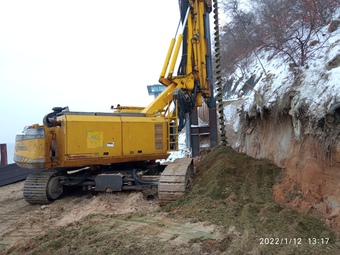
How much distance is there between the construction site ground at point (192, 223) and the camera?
406cm

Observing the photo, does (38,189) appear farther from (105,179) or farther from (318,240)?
(318,240)

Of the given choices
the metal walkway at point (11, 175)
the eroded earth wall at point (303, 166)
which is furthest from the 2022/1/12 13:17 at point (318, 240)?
the metal walkway at point (11, 175)

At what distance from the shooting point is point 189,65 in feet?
29.5

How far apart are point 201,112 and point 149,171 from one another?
10641 mm

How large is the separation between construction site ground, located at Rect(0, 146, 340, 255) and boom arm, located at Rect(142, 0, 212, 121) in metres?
2.09

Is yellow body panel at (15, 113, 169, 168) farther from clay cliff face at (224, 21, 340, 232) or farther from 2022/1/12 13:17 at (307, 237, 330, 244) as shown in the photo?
2022/1/12 13:17 at (307, 237, 330, 244)

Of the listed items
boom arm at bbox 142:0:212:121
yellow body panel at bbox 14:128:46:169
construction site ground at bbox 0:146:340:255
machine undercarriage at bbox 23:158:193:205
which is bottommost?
construction site ground at bbox 0:146:340:255

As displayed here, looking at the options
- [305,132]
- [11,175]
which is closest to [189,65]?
[305,132]

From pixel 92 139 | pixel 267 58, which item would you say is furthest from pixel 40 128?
pixel 267 58

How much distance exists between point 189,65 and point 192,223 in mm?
5061

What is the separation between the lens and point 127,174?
7.91 metres

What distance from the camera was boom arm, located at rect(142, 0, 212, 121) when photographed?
879 cm

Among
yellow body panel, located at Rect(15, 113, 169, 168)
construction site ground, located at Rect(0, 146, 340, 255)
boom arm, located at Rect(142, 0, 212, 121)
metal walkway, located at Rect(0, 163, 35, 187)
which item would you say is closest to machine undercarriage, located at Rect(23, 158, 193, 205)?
construction site ground, located at Rect(0, 146, 340, 255)

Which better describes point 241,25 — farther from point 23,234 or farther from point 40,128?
point 23,234
